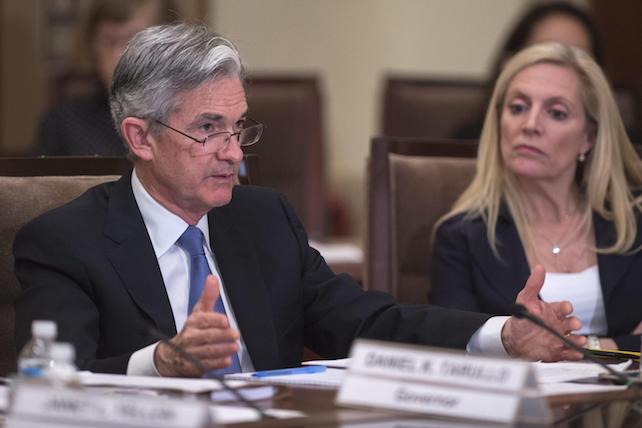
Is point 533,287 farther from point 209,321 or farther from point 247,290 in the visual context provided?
point 209,321

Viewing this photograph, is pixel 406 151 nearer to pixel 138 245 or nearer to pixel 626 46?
pixel 138 245

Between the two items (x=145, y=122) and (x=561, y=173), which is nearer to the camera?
(x=145, y=122)

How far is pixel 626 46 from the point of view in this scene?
22.3 ft

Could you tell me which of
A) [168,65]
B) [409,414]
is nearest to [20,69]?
[168,65]

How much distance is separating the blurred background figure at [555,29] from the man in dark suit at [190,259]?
238cm

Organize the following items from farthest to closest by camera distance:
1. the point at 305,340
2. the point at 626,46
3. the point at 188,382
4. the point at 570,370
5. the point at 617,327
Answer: the point at 626,46 < the point at 617,327 < the point at 305,340 < the point at 570,370 < the point at 188,382

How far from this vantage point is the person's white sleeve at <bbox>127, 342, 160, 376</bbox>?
6.67 ft

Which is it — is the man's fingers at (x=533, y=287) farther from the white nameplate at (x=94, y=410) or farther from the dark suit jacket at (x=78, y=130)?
the dark suit jacket at (x=78, y=130)

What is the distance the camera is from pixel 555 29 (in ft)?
15.8

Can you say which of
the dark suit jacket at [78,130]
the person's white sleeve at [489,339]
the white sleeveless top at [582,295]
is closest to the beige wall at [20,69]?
the dark suit jacket at [78,130]

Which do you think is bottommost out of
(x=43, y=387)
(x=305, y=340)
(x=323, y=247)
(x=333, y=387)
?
(x=323, y=247)

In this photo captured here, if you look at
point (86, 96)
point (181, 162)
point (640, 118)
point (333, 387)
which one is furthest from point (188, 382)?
point (640, 118)

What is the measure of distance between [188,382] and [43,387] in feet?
1.50


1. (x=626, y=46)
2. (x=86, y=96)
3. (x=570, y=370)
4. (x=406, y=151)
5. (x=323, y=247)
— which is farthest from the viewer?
(x=626, y=46)
